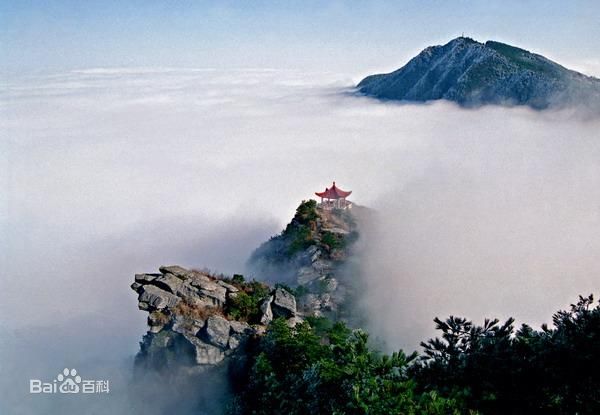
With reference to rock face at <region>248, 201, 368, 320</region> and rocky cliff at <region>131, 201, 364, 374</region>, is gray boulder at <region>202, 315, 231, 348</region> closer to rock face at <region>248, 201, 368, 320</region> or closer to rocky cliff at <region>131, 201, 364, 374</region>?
rocky cliff at <region>131, 201, 364, 374</region>

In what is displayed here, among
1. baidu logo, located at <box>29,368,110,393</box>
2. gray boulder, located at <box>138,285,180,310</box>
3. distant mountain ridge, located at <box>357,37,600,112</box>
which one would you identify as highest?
distant mountain ridge, located at <box>357,37,600,112</box>

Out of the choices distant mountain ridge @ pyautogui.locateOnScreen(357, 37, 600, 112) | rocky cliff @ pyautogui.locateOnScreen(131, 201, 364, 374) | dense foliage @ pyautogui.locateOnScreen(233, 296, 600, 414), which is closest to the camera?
dense foliage @ pyautogui.locateOnScreen(233, 296, 600, 414)

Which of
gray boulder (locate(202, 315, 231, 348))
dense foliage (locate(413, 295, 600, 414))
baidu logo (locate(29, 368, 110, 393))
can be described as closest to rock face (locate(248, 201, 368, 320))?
gray boulder (locate(202, 315, 231, 348))

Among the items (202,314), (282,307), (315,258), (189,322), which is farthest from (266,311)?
(315,258)

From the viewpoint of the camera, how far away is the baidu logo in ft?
93.7

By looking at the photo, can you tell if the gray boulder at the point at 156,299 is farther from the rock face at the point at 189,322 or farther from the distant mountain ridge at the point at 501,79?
the distant mountain ridge at the point at 501,79

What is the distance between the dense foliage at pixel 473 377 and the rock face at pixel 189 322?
584cm

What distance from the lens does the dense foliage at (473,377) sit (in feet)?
44.8

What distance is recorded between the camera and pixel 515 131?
136750 millimetres

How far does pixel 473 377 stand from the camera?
15758mm

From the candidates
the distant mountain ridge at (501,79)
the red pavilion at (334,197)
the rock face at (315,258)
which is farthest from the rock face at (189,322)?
the distant mountain ridge at (501,79)

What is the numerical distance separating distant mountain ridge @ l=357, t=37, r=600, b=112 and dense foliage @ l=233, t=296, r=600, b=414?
119489 millimetres

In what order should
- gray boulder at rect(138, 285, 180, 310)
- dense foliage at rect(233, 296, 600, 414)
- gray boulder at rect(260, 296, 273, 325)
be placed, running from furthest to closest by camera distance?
gray boulder at rect(260, 296, 273, 325) < gray boulder at rect(138, 285, 180, 310) < dense foliage at rect(233, 296, 600, 414)

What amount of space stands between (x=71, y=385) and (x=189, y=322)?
32.9ft
